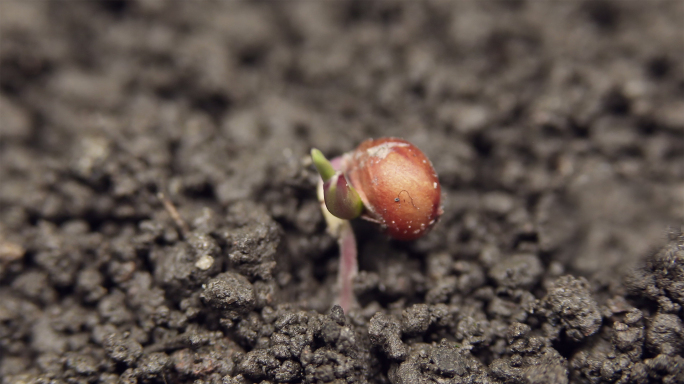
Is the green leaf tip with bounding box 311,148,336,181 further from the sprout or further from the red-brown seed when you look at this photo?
the red-brown seed

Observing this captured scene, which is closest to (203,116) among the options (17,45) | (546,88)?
(17,45)

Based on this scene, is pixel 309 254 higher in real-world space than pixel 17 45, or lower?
lower

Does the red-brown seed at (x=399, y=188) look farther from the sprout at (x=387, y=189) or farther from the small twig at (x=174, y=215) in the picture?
the small twig at (x=174, y=215)

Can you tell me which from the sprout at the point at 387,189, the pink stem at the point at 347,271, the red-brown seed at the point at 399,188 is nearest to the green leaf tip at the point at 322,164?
the sprout at the point at 387,189

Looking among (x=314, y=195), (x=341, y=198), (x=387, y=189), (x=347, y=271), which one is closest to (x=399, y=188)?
(x=387, y=189)

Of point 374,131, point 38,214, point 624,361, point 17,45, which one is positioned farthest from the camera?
point 17,45

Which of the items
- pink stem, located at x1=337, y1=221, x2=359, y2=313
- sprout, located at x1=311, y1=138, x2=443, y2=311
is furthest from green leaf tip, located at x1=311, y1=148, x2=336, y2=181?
pink stem, located at x1=337, y1=221, x2=359, y2=313

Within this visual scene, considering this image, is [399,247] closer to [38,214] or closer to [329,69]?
[329,69]
